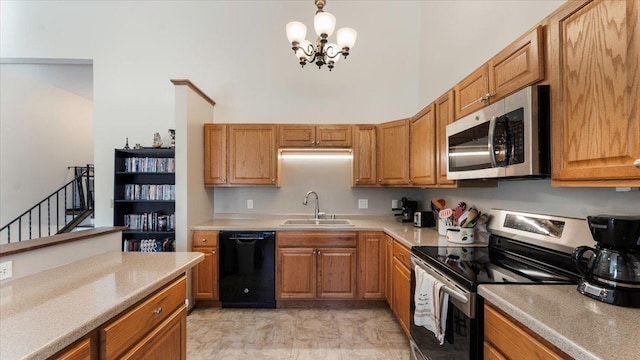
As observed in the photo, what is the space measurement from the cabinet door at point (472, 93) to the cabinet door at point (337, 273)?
5.97 feet

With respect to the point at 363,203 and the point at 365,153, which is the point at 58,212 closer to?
the point at 363,203

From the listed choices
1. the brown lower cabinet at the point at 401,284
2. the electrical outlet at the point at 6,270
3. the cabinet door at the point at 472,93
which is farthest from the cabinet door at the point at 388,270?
the electrical outlet at the point at 6,270

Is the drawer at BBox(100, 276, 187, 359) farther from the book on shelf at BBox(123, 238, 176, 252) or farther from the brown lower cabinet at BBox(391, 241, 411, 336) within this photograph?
the book on shelf at BBox(123, 238, 176, 252)

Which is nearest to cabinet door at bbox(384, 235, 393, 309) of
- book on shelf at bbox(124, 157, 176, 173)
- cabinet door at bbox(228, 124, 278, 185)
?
cabinet door at bbox(228, 124, 278, 185)

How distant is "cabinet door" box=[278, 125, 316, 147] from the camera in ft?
11.6

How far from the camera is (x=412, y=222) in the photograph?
3504 mm

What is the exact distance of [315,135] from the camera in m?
3.57

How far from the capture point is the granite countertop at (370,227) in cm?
238

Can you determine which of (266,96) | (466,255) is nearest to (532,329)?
(466,255)

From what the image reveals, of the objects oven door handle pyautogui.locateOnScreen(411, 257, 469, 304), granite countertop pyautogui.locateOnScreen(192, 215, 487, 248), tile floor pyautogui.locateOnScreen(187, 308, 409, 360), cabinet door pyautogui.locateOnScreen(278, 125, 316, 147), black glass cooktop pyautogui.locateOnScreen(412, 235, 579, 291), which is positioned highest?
cabinet door pyautogui.locateOnScreen(278, 125, 316, 147)

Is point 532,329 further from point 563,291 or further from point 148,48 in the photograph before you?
point 148,48

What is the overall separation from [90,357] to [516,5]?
10.3 feet

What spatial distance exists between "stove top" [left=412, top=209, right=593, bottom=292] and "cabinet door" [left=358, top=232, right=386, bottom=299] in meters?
1.09

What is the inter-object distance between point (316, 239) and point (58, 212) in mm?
5174
